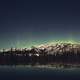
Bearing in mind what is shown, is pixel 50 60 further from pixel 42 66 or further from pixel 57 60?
pixel 42 66

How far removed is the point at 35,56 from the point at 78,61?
29458mm

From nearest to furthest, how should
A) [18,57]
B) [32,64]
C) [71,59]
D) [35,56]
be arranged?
[32,64]
[71,59]
[35,56]
[18,57]

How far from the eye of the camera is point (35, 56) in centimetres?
17275

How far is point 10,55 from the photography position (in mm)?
164375

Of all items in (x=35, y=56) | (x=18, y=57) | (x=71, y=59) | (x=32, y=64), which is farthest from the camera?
(x=18, y=57)

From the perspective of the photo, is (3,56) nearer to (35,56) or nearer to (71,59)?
(35,56)

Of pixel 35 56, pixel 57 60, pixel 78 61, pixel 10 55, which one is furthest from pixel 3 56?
pixel 78 61

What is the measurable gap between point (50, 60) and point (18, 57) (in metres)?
24.0

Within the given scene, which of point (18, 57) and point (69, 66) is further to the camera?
point (18, 57)

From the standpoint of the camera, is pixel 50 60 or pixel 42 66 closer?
pixel 42 66

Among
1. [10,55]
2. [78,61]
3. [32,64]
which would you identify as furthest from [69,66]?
[10,55]

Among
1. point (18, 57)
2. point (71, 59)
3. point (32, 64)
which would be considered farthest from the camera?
point (18, 57)

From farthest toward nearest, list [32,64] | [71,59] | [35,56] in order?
1. [35,56]
2. [71,59]
3. [32,64]

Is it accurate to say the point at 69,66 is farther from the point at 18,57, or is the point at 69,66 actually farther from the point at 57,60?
the point at 18,57
